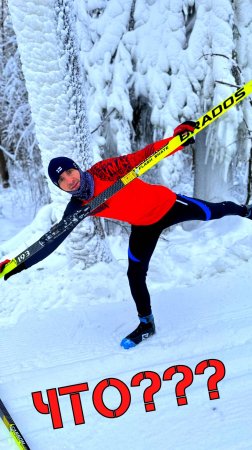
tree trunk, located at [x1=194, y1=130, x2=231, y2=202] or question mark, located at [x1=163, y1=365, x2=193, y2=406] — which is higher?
question mark, located at [x1=163, y1=365, x2=193, y2=406]

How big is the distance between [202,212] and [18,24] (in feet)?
8.85

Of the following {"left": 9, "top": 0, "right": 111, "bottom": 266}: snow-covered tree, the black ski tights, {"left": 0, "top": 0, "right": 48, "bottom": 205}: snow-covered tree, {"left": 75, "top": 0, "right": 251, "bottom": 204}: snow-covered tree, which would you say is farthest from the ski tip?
{"left": 0, "top": 0, "right": 48, "bottom": 205}: snow-covered tree

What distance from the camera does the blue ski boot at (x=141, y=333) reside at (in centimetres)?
327

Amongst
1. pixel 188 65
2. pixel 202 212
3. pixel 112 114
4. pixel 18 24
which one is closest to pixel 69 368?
pixel 202 212

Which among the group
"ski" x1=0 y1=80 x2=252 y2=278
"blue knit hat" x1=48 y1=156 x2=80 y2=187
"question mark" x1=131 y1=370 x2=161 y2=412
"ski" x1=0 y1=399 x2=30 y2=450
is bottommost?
"question mark" x1=131 y1=370 x2=161 y2=412

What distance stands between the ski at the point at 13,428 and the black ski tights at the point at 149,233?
1.35 m

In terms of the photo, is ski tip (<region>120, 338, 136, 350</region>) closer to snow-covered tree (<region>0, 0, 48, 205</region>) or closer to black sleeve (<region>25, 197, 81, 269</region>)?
black sleeve (<region>25, 197, 81, 269</region>)

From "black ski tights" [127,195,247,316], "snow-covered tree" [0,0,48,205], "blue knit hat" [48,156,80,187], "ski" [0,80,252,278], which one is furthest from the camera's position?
"snow-covered tree" [0,0,48,205]

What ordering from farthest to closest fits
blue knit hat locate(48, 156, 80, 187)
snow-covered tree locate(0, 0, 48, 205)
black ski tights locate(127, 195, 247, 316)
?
snow-covered tree locate(0, 0, 48, 205) → black ski tights locate(127, 195, 247, 316) → blue knit hat locate(48, 156, 80, 187)

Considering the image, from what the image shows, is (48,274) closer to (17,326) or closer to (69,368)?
(17,326)

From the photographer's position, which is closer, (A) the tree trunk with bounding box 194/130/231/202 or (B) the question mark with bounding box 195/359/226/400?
(B) the question mark with bounding box 195/359/226/400

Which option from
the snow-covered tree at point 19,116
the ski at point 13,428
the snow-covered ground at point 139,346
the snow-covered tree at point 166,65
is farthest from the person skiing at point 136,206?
the snow-covered tree at point 19,116

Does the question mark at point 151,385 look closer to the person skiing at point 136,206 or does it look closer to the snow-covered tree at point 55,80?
the person skiing at point 136,206

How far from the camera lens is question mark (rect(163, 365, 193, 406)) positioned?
8.53 ft
